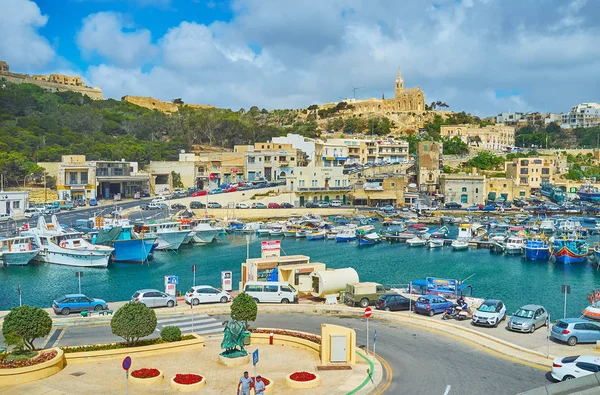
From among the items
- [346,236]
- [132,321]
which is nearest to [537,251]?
[346,236]

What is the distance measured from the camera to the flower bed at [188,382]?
13859 millimetres

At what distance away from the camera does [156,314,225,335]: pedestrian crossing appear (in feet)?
65.8

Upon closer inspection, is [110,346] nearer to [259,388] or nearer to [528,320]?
[259,388]

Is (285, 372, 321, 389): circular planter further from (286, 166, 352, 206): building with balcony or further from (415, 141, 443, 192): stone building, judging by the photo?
(415, 141, 443, 192): stone building

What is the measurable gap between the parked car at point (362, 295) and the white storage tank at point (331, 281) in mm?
808

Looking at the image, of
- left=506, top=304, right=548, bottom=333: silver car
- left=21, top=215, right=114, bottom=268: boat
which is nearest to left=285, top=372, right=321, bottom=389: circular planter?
left=506, top=304, right=548, bottom=333: silver car

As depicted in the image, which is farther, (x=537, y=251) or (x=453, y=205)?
(x=453, y=205)

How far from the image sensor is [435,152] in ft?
284

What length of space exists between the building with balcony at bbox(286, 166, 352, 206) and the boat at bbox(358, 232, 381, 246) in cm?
2077

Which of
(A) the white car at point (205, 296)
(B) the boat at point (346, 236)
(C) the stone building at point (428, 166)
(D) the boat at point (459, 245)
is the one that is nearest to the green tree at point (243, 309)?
(A) the white car at point (205, 296)

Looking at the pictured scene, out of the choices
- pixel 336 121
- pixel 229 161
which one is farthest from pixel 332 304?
pixel 336 121

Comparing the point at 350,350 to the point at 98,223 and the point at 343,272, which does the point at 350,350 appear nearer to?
the point at 343,272

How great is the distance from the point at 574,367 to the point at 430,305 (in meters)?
8.21

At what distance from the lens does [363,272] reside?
40625 mm
